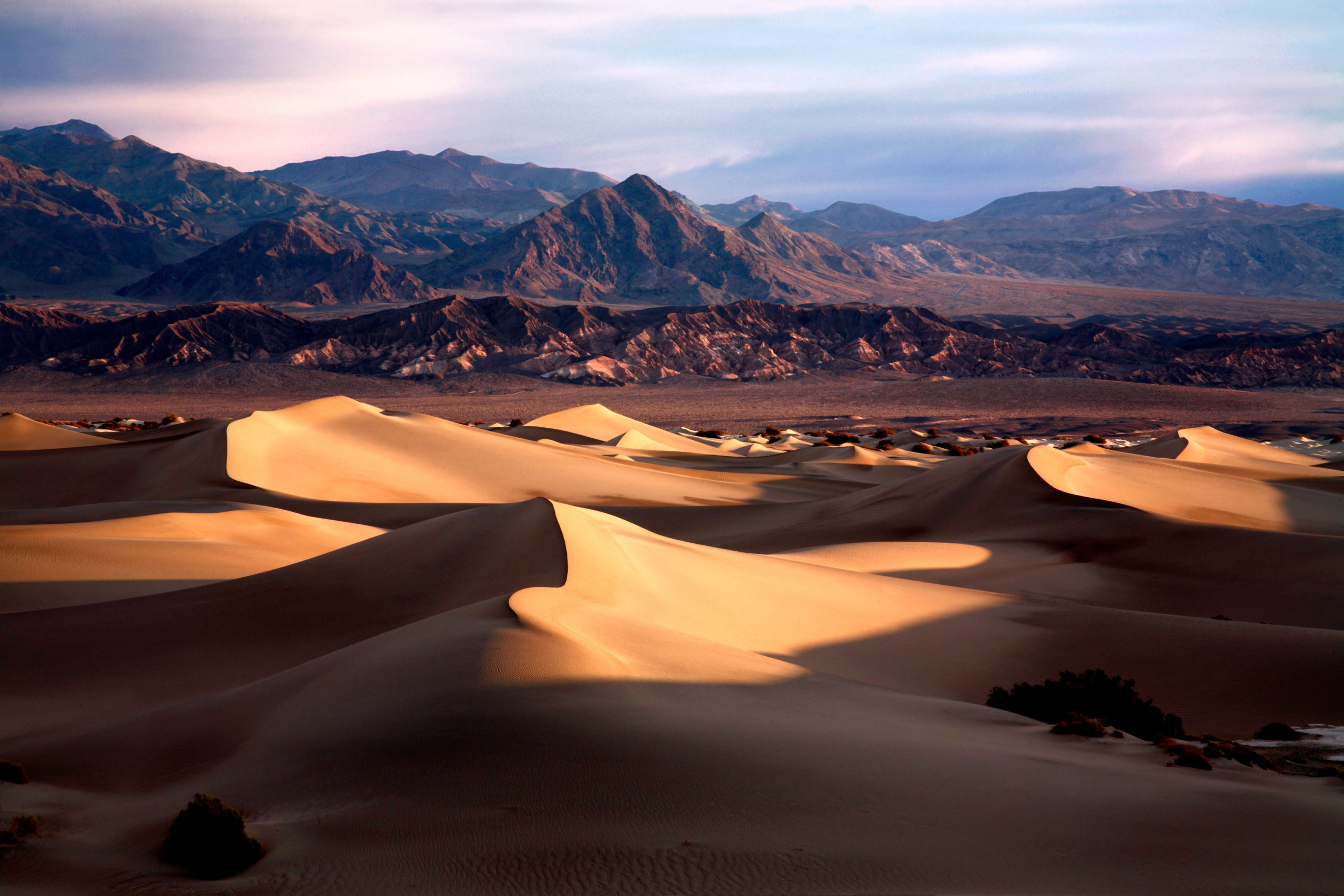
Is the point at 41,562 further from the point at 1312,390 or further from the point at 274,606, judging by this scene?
the point at 1312,390

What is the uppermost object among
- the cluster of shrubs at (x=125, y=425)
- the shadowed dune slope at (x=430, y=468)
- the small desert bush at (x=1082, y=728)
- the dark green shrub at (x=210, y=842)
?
the dark green shrub at (x=210, y=842)

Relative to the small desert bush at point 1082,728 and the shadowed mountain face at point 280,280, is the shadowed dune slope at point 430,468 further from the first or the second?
the shadowed mountain face at point 280,280

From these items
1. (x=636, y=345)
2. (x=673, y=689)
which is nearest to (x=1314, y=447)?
(x=673, y=689)

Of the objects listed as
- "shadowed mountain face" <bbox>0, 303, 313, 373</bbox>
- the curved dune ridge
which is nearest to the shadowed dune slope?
the curved dune ridge

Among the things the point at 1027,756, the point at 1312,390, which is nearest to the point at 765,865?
the point at 1027,756

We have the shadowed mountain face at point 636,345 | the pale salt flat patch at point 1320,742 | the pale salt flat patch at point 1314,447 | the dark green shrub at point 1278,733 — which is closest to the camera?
the pale salt flat patch at point 1320,742

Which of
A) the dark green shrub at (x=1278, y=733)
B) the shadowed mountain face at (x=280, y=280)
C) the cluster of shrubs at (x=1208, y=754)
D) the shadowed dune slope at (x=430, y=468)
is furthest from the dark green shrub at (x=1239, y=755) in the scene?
the shadowed mountain face at (x=280, y=280)
